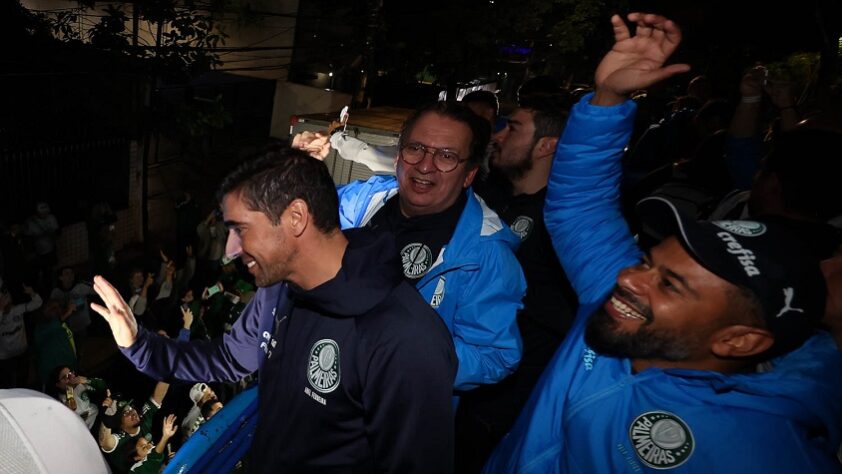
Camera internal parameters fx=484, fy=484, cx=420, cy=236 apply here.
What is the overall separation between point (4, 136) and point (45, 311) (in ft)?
13.7

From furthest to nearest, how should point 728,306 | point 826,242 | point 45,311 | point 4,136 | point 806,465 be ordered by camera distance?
1. point 4,136
2. point 45,311
3. point 826,242
4. point 728,306
5. point 806,465

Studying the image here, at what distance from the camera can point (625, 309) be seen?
68.6 inches

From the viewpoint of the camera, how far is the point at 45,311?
554 centimetres

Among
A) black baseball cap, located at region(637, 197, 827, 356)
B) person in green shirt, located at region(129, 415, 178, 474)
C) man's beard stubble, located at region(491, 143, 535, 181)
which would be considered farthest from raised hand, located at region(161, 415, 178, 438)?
black baseball cap, located at region(637, 197, 827, 356)

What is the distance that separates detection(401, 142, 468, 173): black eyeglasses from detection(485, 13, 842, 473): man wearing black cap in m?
0.91

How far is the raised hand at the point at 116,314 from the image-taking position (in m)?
2.31

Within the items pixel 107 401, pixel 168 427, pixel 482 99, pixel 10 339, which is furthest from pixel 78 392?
pixel 482 99

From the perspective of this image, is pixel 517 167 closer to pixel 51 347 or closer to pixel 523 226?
pixel 523 226

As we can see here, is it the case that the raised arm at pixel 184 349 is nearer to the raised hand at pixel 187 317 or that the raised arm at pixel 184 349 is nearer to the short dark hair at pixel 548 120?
the short dark hair at pixel 548 120

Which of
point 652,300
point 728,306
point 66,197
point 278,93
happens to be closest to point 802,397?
point 728,306

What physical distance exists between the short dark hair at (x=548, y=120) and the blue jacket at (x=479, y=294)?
1094mm

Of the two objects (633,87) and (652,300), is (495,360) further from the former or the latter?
(633,87)

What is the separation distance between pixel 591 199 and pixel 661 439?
1.04m

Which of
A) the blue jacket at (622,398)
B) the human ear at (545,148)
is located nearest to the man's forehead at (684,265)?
the blue jacket at (622,398)
